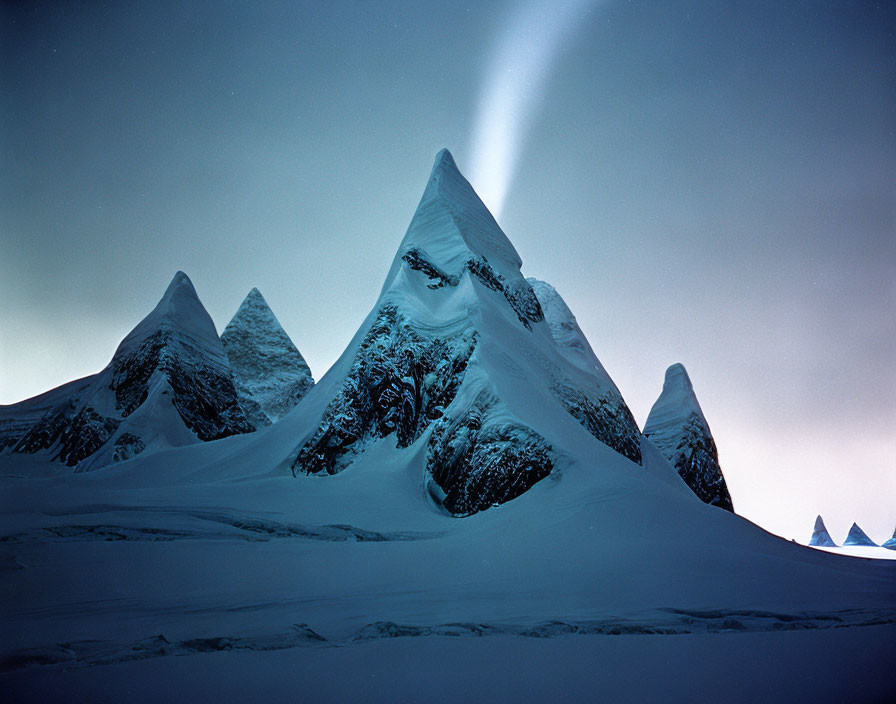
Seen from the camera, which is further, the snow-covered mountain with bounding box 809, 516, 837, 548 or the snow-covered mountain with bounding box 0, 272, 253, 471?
the snow-covered mountain with bounding box 809, 516, 837, 548

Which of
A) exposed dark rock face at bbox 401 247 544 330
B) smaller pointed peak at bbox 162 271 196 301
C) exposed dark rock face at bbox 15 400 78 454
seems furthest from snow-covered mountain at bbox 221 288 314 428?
exposed dark rock face at bbox 401 247 544 330

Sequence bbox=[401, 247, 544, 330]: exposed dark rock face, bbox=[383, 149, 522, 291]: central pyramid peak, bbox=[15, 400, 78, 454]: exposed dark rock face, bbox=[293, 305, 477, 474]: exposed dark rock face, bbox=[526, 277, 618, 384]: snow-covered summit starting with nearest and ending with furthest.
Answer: bbox=[293, 305, 477, 474]: exposed dark rock face, bbox=[401, 247, 544, 330]: exposed dark rock face, bbox=[383, 149, 522, 291]: central pyramid peak, bbox=[15, 400, 78, 454]: exposed dark rock face, bbox=[526, 277, 618, 384]: snow-covered summit

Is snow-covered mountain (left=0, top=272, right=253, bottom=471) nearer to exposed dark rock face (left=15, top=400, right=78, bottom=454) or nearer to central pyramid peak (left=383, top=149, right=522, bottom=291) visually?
exposed dark rock face (left=15, top=400, right=78, bottom=454)

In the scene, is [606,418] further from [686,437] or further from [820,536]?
[820,536]

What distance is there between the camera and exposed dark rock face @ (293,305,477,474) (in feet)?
43.4

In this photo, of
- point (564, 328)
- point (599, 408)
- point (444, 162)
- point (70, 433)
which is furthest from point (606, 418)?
point (70, 433)

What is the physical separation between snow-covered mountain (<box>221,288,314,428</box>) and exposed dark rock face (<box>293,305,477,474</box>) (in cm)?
1984

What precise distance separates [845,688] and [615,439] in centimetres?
1382

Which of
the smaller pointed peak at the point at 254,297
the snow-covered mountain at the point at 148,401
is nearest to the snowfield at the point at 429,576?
the snow-covered mountain at the point at 148,401

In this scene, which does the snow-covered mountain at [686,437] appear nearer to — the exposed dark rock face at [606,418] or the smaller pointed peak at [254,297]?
the exposed dark rock face at [606,418]

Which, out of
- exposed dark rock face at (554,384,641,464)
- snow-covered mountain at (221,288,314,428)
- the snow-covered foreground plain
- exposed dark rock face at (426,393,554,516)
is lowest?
the snow-covered foreground plain

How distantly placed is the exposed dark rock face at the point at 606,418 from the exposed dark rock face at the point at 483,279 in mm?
2535

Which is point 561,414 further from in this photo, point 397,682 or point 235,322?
point 235,322

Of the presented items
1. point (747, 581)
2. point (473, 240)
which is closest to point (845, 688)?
point (747, 581)
